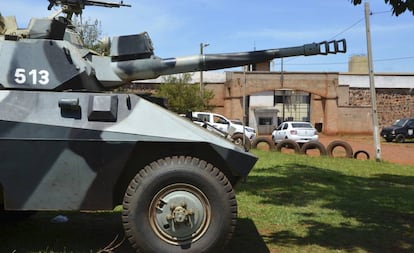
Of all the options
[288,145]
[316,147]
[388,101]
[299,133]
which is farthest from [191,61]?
[388,101]

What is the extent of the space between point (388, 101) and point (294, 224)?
3776 cm

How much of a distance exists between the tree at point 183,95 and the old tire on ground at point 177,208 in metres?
32.5

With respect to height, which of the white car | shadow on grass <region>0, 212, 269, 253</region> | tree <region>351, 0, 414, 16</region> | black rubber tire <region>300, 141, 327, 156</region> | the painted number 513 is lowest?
shadow on grass <region>0, 212, 269, 253</region>

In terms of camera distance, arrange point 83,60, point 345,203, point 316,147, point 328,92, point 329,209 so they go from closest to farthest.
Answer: point 83,60, point 329,209, point 345,203, point 316,147, point 328,92

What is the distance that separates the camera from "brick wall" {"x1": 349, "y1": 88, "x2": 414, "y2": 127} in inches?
1661

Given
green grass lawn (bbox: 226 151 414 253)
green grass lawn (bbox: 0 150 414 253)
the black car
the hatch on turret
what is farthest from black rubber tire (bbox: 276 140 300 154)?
the hatch on turret

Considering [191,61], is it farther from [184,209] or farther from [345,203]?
[345,203]

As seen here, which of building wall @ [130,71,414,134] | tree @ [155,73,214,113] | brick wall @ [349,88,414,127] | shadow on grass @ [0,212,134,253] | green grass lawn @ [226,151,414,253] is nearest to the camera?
shadow on grass @ [0,212,134,253]

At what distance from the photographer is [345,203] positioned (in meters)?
9.03

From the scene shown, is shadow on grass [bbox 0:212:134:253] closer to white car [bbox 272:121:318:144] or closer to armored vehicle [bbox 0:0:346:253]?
armored vehicle [bbox 0:0:346:253]

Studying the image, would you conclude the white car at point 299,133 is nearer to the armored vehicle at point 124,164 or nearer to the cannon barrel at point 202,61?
the cannon barrel at point 202,61

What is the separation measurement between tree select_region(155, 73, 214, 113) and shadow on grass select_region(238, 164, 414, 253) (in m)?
23.2

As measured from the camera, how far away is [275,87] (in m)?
41.0

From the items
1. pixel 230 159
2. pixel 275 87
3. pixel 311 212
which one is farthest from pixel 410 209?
pixel 275 87
